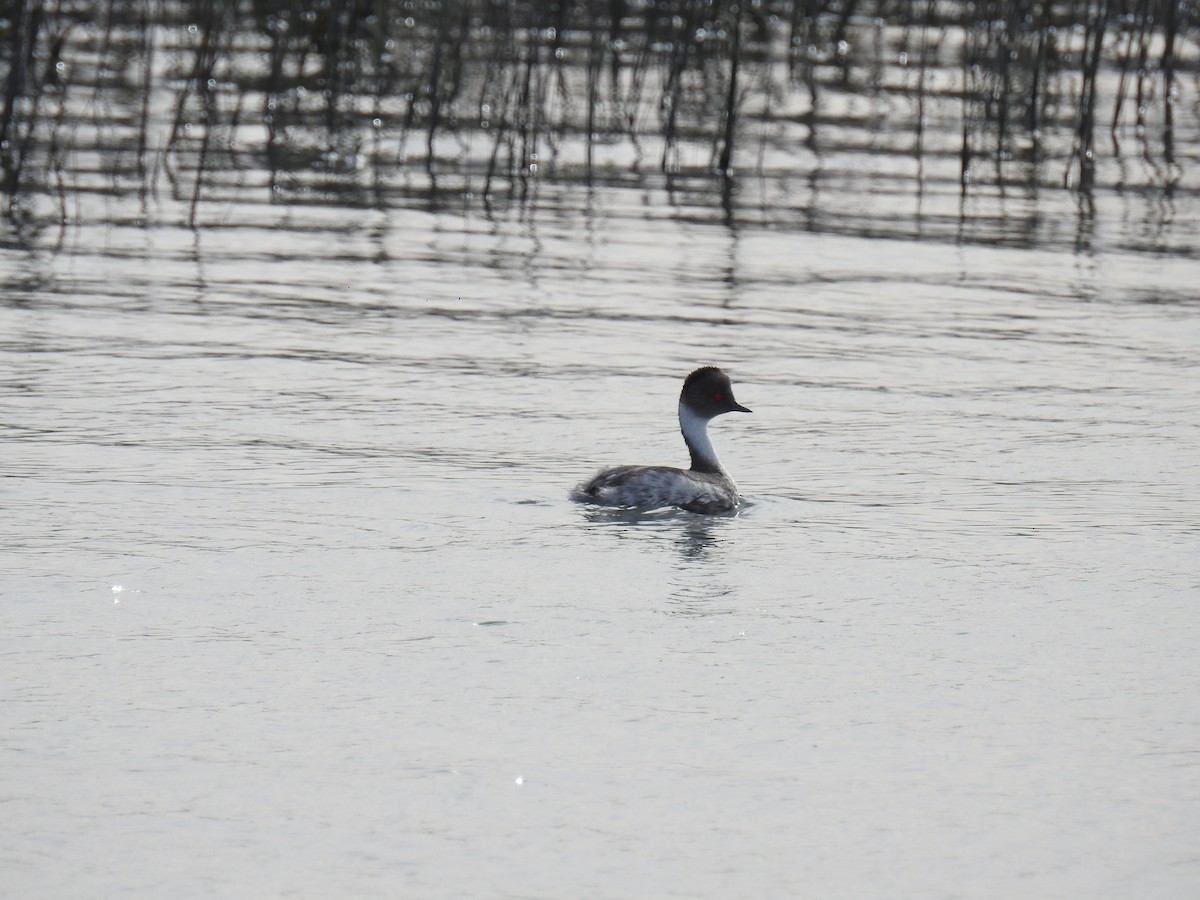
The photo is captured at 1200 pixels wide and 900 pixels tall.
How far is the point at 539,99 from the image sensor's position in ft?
68.5

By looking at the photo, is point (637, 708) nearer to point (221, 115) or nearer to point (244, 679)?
point (244, 679)

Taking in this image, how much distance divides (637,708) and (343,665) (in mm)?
1047

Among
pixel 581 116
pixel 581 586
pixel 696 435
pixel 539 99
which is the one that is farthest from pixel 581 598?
pixel 581 116

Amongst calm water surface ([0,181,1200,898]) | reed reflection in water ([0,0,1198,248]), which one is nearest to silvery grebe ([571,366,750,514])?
calm water surface ([0,181,1200,898])

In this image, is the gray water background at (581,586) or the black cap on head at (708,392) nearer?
the gray water background at (581,586)

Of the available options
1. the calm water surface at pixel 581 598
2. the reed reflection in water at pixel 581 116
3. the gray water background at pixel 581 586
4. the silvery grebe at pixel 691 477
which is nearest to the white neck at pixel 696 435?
the silvery grebe at pixel 691 477

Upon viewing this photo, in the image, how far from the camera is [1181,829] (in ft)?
18.9

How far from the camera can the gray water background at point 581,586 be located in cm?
565

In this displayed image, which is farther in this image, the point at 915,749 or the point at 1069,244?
the point at 1069,244

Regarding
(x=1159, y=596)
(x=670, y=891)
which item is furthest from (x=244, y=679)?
(x=1159, y=596)

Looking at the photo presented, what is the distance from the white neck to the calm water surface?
416 millimetres

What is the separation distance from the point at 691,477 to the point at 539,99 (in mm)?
11961

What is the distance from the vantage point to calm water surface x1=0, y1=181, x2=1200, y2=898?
5.64 meters

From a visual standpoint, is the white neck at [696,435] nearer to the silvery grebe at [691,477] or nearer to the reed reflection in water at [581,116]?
the silvery grebe at [691,477]
